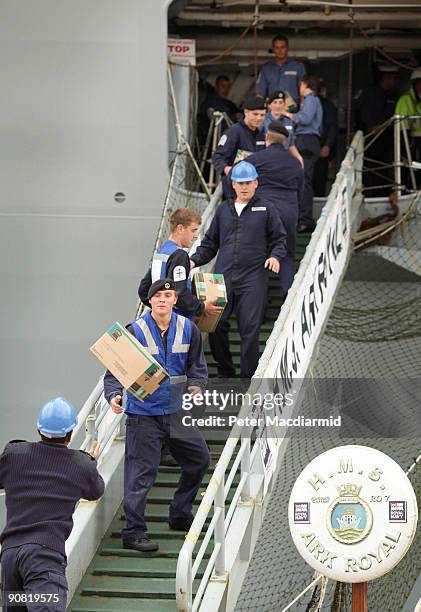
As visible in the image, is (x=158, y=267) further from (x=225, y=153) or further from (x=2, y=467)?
(x=225, y=153)

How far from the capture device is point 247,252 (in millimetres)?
7961

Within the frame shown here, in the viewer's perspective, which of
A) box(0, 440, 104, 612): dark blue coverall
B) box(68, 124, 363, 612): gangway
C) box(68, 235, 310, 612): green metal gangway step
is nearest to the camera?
box(0, 440, 104, 612): dark blue coverall

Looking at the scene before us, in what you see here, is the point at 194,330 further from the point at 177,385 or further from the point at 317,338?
the point at 317,338

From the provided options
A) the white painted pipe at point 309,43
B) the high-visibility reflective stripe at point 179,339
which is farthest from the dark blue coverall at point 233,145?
the white painted pipe at point 309,43

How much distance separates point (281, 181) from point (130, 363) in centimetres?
296

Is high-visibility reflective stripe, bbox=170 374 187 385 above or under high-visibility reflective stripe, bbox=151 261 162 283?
under

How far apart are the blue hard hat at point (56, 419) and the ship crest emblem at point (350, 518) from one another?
46.4 inches

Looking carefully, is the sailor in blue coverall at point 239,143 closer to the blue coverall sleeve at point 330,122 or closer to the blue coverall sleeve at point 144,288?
the blue coverall sleeve at point 144,288

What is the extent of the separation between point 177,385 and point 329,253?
9.20 ft

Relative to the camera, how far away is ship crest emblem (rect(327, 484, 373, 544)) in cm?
497

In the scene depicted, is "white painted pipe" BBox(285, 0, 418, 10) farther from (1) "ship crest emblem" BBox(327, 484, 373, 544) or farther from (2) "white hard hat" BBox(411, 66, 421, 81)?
(1) "ship crest emblem" BBox(327, 484, 373, 544)

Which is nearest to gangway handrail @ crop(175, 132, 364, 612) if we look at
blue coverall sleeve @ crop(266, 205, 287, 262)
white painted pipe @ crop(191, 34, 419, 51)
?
blue coverall sleeve @ crop(266, 205, 287, 262)

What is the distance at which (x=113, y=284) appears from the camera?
10.8 m

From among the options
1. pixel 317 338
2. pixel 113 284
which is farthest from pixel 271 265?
pixel 113 284
